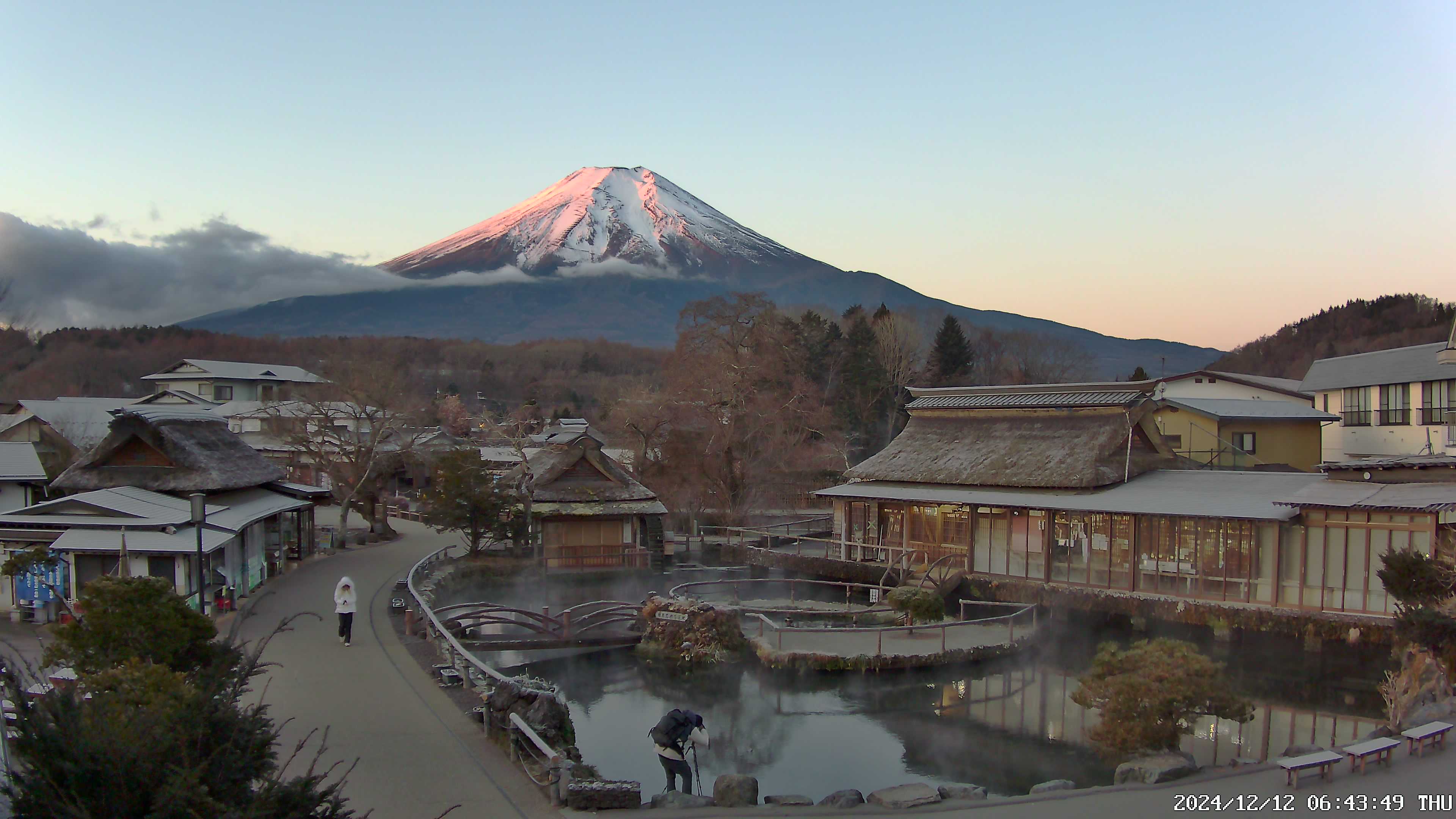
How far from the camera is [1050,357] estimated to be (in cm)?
7200

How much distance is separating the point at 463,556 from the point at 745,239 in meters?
99.9

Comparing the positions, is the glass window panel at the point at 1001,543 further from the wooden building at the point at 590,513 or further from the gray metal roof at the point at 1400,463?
the wooden building at the point at 590,513

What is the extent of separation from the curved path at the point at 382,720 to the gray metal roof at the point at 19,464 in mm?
6402

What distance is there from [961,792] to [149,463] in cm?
1823

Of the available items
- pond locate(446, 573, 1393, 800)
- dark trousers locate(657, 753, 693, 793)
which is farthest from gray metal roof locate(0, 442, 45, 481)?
dark trousers locate(657, 753, 693, 793)

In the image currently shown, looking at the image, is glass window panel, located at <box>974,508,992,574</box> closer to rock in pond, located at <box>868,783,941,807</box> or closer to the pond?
the pond

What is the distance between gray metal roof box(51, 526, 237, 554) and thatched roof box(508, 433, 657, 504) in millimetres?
9726

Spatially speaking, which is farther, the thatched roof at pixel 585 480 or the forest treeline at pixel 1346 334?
the forest treeline at pixel 1346 334

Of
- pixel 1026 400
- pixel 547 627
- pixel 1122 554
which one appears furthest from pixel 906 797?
pixel 1026 400

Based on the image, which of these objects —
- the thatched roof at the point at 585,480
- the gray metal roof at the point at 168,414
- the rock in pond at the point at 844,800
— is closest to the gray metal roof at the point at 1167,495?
the thatched roof at the point at 585,480

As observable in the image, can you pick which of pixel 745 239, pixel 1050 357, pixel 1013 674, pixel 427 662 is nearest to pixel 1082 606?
Result: pixel 1013 674

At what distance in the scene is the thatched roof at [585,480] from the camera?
80.4 feet

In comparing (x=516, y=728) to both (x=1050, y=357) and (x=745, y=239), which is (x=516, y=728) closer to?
(x=1050, y=357)

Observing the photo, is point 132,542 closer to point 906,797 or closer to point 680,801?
point 680,801
